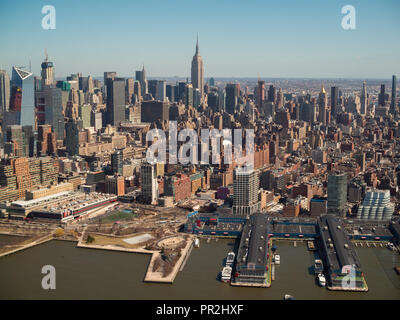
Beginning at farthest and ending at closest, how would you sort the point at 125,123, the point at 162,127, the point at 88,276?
the point at 125,123
the point at 162,127
the point at 88,276

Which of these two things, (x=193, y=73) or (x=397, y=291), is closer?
(x=397, y=291)

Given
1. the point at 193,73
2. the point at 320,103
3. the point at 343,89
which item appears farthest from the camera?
the point at 343,89

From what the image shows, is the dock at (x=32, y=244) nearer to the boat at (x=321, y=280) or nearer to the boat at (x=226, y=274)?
the boat at (x=226, y=274)

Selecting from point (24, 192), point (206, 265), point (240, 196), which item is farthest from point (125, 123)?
point (206, 265)

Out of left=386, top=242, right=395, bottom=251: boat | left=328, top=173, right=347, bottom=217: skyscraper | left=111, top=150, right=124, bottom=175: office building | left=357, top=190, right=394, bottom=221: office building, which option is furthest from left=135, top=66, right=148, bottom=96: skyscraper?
left=386, top=242, right=395, bottom=251: boat

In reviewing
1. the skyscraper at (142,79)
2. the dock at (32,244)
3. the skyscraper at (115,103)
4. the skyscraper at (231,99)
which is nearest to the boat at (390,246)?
the dock at (32,244)

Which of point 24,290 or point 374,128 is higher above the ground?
point 374,128

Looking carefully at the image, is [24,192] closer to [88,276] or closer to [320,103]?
[88,276]
